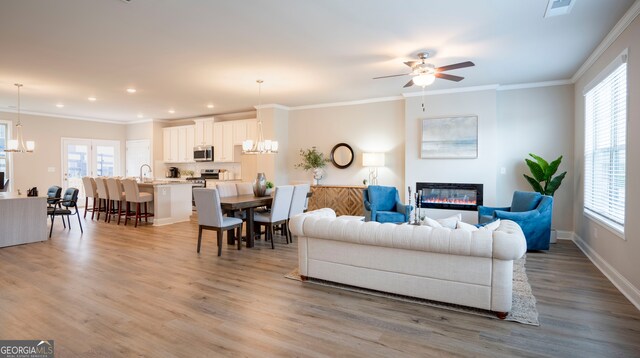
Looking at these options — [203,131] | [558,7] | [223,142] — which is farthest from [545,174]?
[203,131]

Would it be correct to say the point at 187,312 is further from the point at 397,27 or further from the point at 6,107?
the point at 6,107

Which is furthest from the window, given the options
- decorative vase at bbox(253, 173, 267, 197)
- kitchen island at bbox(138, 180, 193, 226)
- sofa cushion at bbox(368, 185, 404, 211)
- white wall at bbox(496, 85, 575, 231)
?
kitchen island at bbox(138, 180, 193, 226)

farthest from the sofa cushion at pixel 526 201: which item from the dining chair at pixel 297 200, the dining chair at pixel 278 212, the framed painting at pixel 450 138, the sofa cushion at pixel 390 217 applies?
the dining chair at pixel 278 212

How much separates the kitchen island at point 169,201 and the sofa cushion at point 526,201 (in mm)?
6654

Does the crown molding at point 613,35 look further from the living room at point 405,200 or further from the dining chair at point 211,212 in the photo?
the dining chair at point 211,212

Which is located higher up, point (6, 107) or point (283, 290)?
point (6, 107)

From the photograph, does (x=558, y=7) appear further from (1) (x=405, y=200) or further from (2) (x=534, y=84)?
(1) (x=405, y=200)

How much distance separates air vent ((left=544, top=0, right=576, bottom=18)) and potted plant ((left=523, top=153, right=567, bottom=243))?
292 cm

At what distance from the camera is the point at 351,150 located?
7.79 m

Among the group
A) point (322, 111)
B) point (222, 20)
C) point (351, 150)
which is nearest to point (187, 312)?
point (222, 20)

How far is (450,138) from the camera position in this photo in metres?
6.56

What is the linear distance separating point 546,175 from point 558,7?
128 inches

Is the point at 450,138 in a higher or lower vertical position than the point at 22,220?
higher

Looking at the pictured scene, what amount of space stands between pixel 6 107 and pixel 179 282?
8228mm
